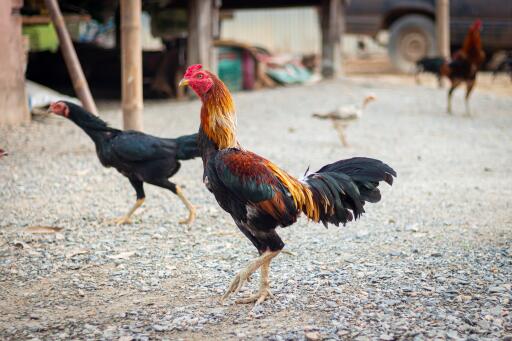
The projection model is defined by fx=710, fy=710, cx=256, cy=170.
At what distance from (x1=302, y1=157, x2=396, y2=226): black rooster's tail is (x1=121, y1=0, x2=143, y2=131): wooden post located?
4946 mm

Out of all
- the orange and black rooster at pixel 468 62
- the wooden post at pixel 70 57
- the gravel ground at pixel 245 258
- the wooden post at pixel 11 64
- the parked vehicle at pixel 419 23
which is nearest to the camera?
the gravel ground at pixel 245 258

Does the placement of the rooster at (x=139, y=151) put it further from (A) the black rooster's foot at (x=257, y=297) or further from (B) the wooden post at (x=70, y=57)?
(B) the wooden post at (x=70, y=57)

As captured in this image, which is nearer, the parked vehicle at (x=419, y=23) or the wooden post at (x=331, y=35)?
the wooden post at (x=331, y=35)

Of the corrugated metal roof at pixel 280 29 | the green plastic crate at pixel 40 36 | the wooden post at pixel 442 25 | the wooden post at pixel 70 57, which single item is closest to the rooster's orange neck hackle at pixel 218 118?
the wooden post at pixel 70 57

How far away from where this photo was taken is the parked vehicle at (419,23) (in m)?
20.0

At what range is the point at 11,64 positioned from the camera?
10.4 m

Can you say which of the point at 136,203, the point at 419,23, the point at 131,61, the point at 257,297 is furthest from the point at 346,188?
the point at 419,23

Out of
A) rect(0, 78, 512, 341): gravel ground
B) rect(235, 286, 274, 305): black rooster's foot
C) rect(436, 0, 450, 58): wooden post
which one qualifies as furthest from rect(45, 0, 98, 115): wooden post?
rect(436, 0, 450, 58): wooden post

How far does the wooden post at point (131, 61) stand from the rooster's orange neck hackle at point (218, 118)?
183 inches

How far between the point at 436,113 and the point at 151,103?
5611mm

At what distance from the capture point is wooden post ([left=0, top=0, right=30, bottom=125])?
1027cm

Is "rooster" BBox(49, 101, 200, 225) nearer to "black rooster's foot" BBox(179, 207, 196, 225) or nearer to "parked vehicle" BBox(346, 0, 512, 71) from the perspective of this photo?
"black rooster's foot" BBox(179, 207, 196, 225)

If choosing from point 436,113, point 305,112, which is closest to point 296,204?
point 305,112

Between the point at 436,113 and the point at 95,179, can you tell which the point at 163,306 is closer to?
the point at 95,179
